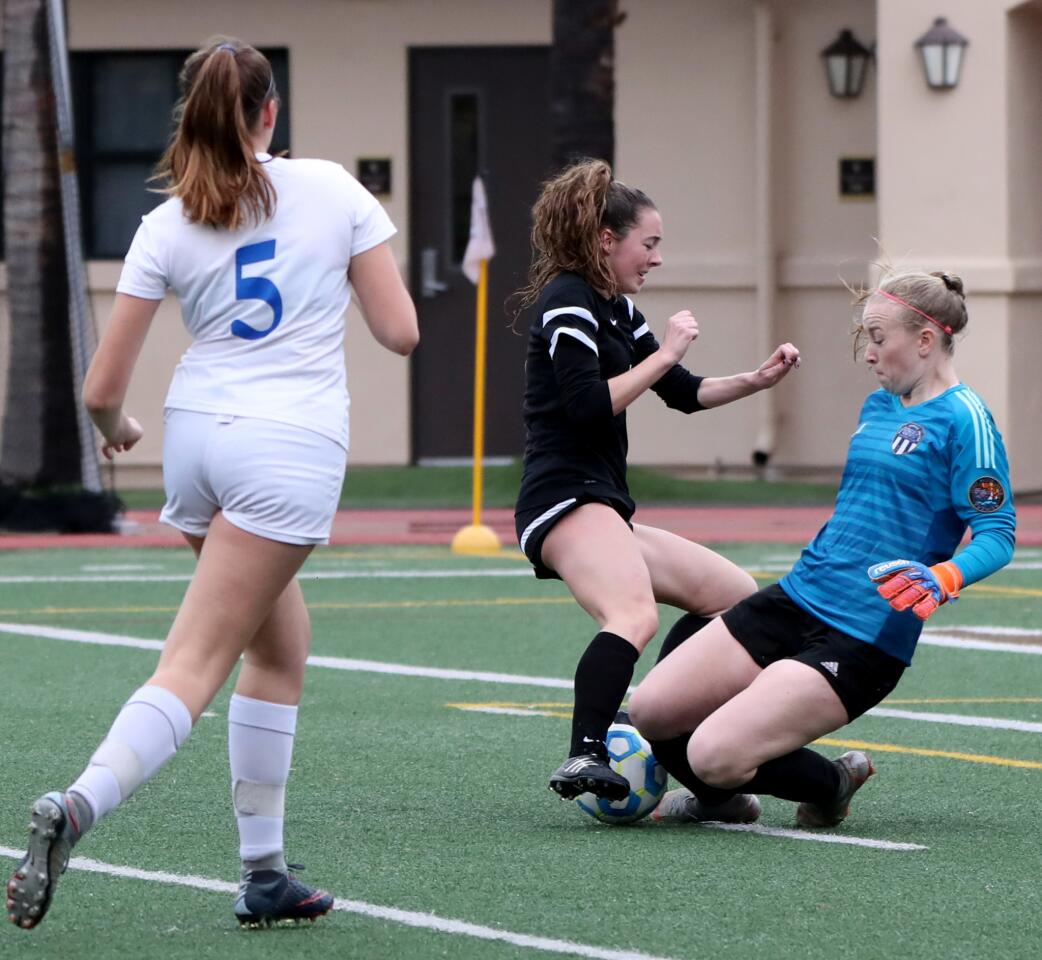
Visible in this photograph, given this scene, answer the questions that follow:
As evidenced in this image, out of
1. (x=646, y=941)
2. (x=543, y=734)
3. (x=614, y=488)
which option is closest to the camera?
(x=646, y=941)

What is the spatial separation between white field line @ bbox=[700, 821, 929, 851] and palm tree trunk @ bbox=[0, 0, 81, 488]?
10.6 m

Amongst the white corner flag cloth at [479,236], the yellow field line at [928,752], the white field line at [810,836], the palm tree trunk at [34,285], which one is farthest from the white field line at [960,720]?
the palm tree trunk at [34,285]

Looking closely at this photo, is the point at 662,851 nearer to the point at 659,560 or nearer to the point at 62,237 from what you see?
the point at 659,560

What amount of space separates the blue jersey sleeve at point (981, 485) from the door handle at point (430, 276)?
14.1 meters

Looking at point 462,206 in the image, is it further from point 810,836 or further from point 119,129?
point 810,836

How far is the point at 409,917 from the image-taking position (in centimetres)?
520

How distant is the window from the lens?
67.3 feet

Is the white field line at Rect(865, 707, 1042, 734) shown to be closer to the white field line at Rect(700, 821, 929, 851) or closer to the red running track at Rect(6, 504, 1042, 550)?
the white field line at Rect(700, 821, 929, 851)

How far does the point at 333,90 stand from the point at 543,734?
13.0 metres

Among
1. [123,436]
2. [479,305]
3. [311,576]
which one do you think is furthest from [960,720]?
[479,305]

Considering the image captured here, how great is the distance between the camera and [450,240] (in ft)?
66.4

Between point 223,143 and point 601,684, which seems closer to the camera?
point 223,143

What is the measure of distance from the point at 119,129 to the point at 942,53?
7282mm

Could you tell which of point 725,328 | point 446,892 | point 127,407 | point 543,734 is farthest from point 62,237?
point 446,892
